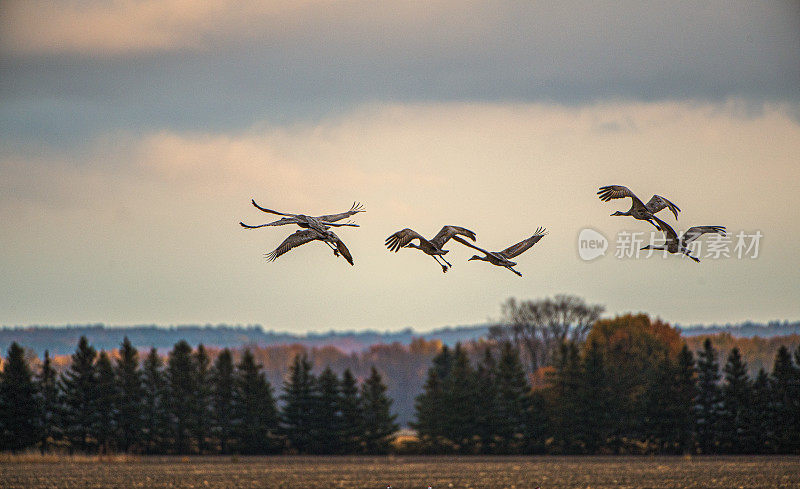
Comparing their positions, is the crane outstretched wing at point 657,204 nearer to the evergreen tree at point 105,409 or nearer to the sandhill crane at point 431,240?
the sandhill crane at point 431,240

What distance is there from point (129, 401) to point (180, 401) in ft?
14.5

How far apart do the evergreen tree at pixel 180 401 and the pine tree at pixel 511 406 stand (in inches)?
1071

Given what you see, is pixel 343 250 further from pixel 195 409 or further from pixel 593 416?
pixel 195 409

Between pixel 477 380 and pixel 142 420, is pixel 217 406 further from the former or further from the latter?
pixel 477 380

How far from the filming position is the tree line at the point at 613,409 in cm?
8575

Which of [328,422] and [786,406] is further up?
[786,406]

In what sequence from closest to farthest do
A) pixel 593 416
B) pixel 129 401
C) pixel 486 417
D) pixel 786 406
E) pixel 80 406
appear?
pixel 786 406
pixel 593 416
pixel 80 406
pixel 486 417
pixel 129 401

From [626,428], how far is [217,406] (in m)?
36.3

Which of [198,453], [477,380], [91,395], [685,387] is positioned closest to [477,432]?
[477,380]

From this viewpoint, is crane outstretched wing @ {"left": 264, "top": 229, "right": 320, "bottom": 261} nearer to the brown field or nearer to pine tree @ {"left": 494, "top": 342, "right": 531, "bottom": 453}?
the brown field

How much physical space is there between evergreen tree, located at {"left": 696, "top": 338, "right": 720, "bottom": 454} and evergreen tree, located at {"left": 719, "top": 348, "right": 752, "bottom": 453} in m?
0.62

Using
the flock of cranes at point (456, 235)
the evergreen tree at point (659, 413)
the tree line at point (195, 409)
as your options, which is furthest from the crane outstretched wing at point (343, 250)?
the evergreen tree at point (659, 413)

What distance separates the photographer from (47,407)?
86.8 meters

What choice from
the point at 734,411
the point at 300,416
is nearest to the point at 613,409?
the point at 734,411
